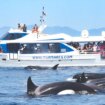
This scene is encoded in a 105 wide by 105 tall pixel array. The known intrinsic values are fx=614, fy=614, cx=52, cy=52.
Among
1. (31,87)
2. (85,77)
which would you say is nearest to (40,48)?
(85,77)

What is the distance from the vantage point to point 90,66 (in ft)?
218

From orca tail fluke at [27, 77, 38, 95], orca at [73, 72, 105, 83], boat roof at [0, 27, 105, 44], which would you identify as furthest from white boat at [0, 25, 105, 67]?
orca tail fluke at [27, 77, 38, 95]

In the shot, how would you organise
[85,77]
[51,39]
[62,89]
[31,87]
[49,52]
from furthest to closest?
1. [51,39]
2. [49,52]
3. [85,77]
4. [31,87]
5. [62,89]

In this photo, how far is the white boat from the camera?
219 feet

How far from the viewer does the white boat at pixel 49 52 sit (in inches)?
2623

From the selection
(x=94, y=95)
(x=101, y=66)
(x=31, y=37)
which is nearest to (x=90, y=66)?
(x=101, y=66)

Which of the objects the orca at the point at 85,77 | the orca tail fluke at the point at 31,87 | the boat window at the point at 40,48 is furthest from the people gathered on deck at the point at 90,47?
the orca tail fluke at the point at 31,87

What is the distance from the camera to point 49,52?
68.0 meters

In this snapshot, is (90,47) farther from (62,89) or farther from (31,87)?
(62,89)

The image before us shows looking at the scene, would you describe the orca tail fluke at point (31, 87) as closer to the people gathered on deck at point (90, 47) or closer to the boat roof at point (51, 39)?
the boat roof at point (51, 39)

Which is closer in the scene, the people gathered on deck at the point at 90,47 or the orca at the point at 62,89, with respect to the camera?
the orca at the point at 62,89

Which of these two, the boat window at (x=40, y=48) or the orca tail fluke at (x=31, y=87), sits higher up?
the boat window at (x=40, y=48)

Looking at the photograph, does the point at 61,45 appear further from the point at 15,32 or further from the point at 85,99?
the point at 85,99

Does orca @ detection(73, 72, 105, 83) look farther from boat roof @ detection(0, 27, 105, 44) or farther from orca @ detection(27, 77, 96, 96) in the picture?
boat roof @ detection(0, 27, 105, 44)
